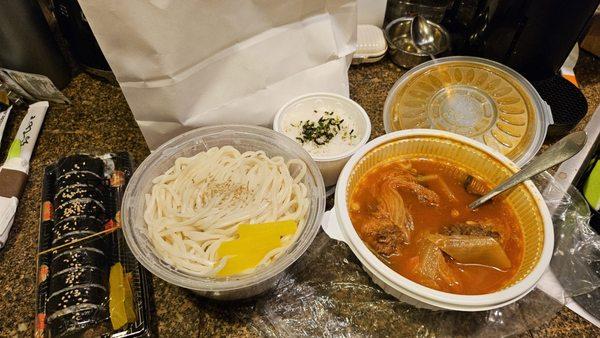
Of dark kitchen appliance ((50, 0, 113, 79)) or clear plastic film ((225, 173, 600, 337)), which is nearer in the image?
clear plastic film ((225, 173, 600, 337))

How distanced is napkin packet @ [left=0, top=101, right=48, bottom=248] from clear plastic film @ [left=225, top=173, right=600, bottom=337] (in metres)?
0.78

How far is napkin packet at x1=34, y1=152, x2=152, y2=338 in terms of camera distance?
104 cm

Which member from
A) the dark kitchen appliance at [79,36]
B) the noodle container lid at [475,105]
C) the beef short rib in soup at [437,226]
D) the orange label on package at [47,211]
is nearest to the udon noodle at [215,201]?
the beef short rib in soup at [437,226]

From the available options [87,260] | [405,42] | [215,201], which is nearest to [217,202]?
[215,201]

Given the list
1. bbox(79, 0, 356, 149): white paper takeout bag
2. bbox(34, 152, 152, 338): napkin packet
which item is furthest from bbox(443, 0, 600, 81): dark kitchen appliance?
bbox(34, 152, 152, 338): napkin packet

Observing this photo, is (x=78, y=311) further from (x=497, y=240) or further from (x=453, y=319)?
(x=497, y=240)

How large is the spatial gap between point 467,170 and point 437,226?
226mm

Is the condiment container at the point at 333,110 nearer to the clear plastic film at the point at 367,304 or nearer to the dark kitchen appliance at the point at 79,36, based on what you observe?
the clear plastic film at the point at 367,304

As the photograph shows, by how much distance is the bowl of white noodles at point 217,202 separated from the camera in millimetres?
1048

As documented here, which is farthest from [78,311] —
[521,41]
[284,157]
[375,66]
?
[521,41]

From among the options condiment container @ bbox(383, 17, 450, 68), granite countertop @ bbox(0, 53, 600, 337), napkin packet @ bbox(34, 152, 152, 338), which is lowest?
granite countertop @ bbox(0, 53, 600, 337)

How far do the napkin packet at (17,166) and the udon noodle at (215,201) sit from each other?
49cm

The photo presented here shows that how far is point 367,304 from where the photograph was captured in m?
1.15

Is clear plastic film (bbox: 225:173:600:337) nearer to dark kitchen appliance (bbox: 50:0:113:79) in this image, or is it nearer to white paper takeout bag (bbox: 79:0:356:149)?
white paper takeout bag (bbox: 79:0:356:149)
